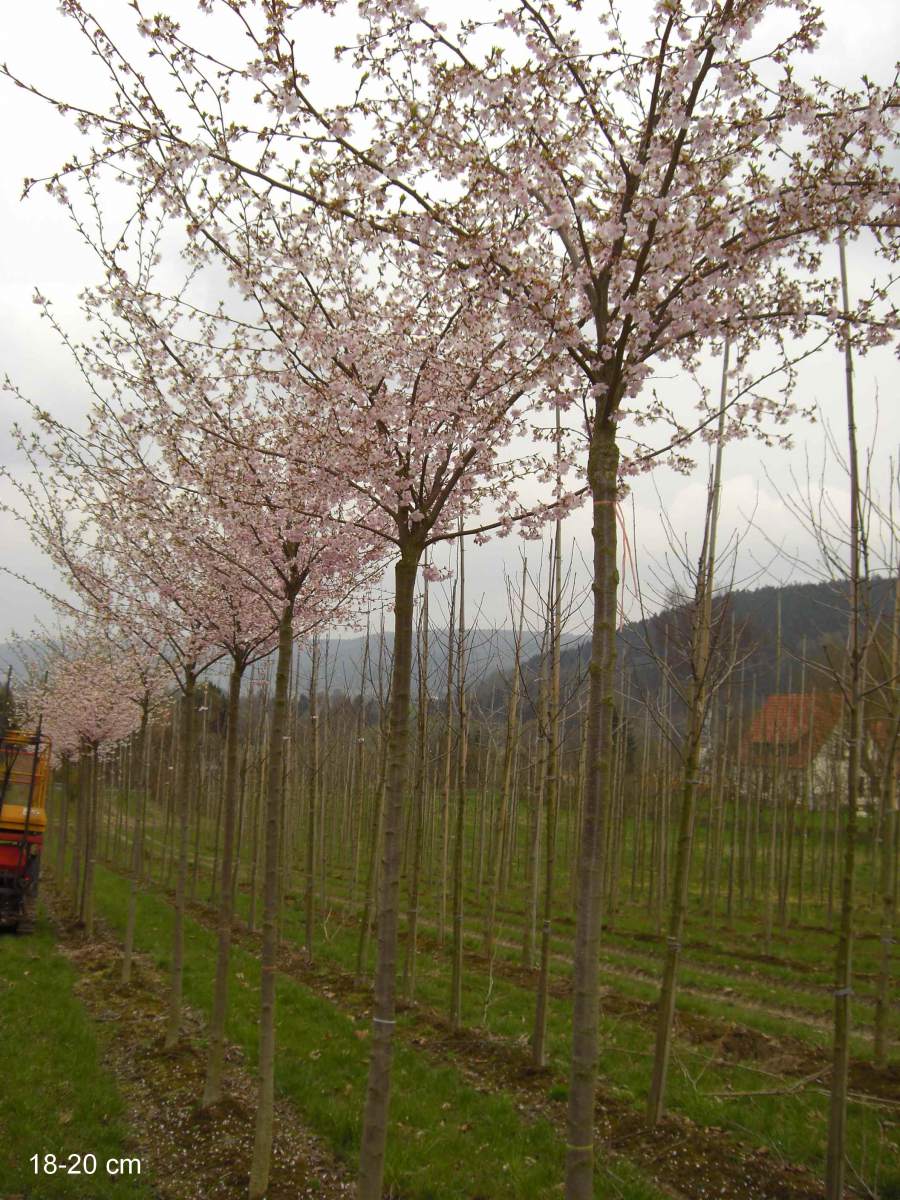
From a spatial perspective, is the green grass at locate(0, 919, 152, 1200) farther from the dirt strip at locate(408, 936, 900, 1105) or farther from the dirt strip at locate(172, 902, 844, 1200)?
the dirt strip at locate(408, 936, 900, 1105)

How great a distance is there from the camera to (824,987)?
12117mm

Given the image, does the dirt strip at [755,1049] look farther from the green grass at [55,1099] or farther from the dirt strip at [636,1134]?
the green grass at [55,1099]

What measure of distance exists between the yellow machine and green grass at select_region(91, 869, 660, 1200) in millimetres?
6065

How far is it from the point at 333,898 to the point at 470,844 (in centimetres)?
1251

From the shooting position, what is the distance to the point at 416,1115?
6.48 m

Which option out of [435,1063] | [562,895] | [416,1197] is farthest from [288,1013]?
[562,895]

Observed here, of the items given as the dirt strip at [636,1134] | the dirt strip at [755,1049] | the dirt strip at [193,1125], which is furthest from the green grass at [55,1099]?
the dirt strip at [755,1049]

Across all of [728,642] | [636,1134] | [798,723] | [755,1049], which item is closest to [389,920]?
[636,1134]

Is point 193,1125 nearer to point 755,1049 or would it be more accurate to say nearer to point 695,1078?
point 695,1078

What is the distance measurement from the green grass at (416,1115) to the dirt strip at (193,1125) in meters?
0.24

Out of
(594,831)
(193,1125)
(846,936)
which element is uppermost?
(594,831)

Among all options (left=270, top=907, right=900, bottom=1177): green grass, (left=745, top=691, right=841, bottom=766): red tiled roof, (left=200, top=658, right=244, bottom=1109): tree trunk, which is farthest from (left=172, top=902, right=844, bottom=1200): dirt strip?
(left=745, top=691, right=841, bottom=766): red tiled roof

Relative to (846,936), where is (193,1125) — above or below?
below

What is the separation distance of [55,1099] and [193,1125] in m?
1.25
